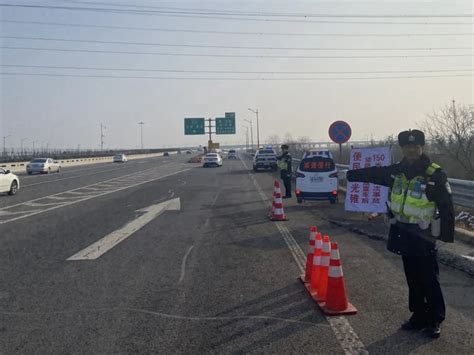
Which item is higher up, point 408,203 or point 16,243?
point 408,203

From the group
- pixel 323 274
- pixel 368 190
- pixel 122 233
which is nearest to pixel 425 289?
pixel 323 274

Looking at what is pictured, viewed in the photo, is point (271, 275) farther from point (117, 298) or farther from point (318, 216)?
point (318, 216)

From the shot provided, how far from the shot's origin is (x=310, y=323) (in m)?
4.95

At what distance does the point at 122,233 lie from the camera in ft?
35.1

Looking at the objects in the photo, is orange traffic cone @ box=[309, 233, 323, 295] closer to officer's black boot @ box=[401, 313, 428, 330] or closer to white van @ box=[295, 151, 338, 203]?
officer's black boot @ box=[401, 313, 428, 330]

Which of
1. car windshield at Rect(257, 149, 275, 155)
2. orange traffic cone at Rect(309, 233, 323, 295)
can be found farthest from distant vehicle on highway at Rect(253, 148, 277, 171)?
orange traffic cone at Rect(309, 233, 323, 295)

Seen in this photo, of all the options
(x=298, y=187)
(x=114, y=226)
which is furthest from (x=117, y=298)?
(x=298, y=187)

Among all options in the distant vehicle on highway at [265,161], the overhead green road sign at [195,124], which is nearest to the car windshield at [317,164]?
the distant vehicle on highway at [265,161]

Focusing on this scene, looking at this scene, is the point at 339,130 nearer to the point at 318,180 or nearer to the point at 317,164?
the point at 317,164

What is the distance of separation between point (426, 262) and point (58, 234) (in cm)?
851

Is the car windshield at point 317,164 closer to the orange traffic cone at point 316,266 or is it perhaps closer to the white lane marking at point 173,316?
the orange traffic cone at point 316,266

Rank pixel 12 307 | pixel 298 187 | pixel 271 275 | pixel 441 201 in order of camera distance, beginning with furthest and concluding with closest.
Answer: pixel 298 187 < pixel 271 275 < pixel 12 307 < pixel 441 201

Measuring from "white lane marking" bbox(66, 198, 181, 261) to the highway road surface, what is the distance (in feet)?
0.14

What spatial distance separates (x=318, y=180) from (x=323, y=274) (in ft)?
32.6
